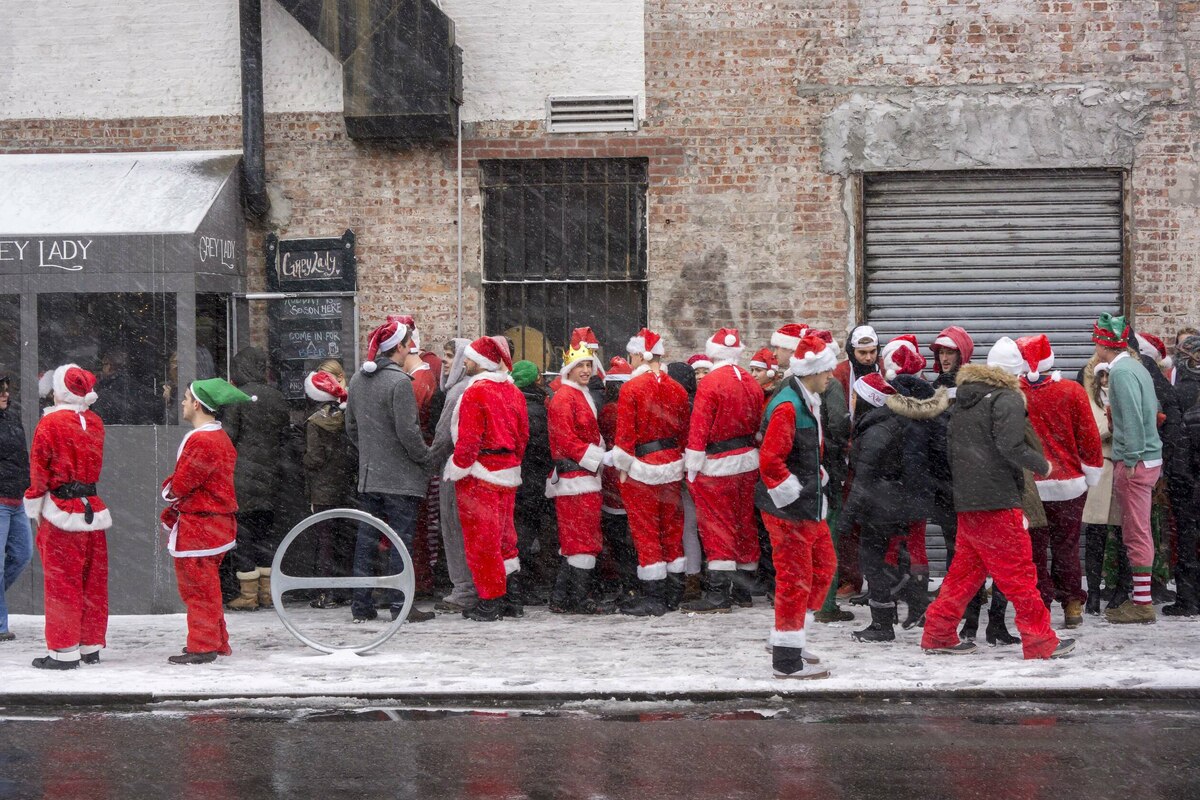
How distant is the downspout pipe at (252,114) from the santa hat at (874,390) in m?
5.83

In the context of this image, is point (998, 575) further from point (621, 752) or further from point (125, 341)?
point (125, 341)

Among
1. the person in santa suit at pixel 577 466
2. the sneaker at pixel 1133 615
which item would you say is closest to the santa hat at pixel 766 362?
the person in santa suit at pixel 577 466

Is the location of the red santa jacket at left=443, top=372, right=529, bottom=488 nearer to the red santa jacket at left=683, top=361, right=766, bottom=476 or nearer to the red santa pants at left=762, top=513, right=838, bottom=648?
the red santa jacket at left=683, top=361, right=766, bottom=476

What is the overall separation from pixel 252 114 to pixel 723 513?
18.3 feet

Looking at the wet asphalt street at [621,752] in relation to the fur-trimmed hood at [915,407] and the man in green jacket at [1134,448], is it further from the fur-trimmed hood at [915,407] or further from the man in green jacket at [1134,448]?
the man in green jacket at [1134,448]

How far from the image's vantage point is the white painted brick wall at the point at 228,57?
12617 mm

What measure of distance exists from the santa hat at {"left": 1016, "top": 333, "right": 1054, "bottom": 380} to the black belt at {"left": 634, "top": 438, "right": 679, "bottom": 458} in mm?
2578

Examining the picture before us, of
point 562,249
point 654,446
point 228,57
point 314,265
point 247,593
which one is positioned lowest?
point 247,593

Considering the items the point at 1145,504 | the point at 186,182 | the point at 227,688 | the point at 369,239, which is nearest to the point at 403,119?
the point at 369,239

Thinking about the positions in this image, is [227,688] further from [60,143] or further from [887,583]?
[60,143]

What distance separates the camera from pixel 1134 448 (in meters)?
10.1

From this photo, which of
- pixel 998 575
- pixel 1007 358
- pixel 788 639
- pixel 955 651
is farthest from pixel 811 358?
pixel 955 651

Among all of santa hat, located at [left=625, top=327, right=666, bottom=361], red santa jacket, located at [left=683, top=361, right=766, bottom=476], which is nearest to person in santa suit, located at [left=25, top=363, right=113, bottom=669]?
santa hat, located at [left=625, top=327, right=666, bottom=361]

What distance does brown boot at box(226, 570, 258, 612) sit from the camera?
11.4 m
